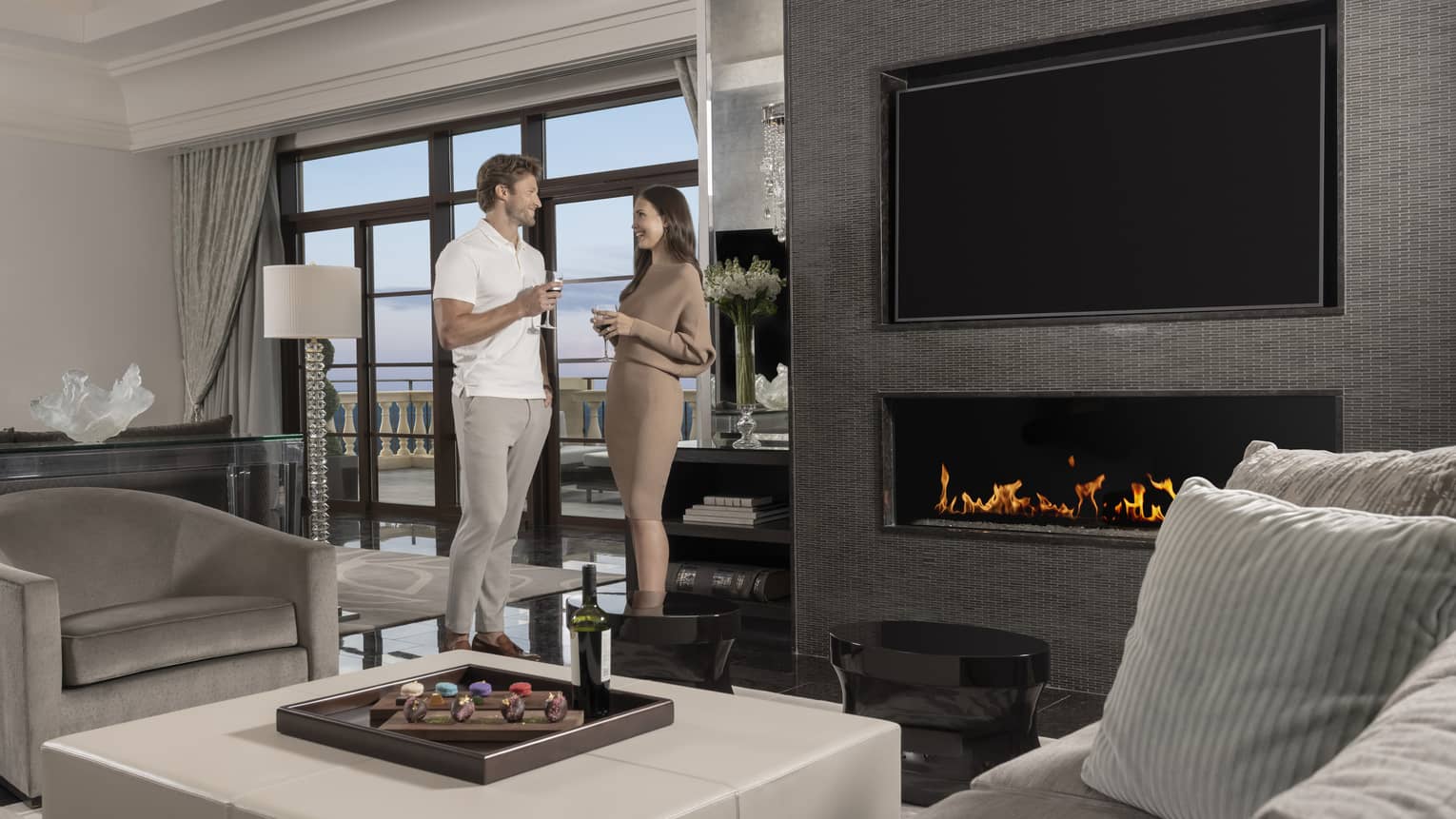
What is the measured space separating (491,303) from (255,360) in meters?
5.88

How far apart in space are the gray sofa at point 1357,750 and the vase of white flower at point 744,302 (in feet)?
9.35

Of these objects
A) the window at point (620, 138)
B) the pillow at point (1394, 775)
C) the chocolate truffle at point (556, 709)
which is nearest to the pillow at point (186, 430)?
the window at point (620, 138)

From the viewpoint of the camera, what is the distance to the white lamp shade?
4.94 metres

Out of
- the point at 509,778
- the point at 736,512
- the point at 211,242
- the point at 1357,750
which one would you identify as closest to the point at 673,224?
the point at 736,512

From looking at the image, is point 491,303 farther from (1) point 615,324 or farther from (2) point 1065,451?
(2) point 1065,451

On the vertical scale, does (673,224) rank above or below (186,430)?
above

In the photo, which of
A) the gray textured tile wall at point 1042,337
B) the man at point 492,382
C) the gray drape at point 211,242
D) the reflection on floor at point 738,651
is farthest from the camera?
the gray drape at point 211,242

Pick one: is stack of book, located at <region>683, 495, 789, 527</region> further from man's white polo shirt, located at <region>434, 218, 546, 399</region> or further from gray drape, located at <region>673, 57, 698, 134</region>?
gray drape, located at <region>673, 57, 698, 134</region>

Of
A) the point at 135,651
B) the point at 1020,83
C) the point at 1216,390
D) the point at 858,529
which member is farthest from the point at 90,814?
the point at 1020,83

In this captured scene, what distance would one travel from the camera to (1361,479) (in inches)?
67.3

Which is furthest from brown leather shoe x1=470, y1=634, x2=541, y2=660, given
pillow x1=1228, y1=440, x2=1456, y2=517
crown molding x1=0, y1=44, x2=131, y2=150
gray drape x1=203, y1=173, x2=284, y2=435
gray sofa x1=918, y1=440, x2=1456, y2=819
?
crown molding x1=0, y1=44, x2=131, y2=150

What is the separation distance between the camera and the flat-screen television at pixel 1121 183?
3.48 m

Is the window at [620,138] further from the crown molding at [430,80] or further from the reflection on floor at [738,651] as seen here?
the reflection on floor at [738,651]

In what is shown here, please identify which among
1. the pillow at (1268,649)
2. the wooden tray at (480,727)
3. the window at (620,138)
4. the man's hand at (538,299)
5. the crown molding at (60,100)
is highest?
the crown molding at (60,100)
